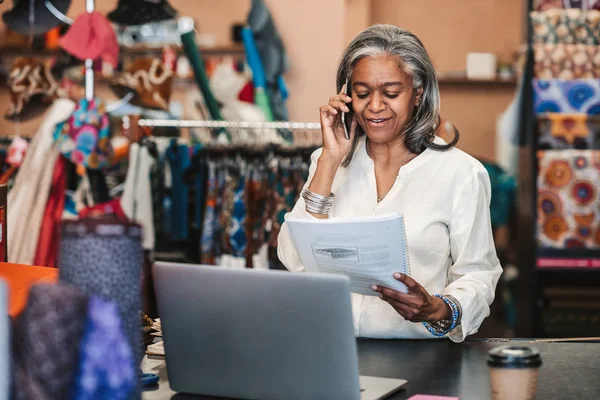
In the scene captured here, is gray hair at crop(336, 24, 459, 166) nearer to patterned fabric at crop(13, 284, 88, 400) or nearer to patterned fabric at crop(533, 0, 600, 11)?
patterned fabric at crop(13, 284, 88, 400)

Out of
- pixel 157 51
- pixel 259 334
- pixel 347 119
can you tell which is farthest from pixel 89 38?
pixel 157 51

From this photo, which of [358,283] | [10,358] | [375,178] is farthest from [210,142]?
[10,358]

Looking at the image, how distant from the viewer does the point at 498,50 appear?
7.71 metres

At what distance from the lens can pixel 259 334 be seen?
59.9 inches

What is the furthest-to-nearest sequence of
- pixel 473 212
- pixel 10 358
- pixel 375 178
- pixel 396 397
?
pixel 375 178, pixel 473 212, pixel 396 397, pixel 10 358

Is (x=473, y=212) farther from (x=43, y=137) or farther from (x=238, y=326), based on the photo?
(x=43, y=137)

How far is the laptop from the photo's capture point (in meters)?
1.46

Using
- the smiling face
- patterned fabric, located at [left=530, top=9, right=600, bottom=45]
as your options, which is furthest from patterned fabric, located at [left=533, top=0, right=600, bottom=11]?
the smiling face

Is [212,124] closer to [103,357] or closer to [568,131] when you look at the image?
[568,131]

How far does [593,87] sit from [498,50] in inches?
126

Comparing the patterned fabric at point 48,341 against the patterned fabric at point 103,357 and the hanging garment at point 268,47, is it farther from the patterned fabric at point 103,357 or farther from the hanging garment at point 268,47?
the hanging garment at point 268,47

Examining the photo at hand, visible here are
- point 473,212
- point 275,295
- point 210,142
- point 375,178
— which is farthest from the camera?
point 210,142

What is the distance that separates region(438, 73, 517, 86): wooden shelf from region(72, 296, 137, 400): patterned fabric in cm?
649

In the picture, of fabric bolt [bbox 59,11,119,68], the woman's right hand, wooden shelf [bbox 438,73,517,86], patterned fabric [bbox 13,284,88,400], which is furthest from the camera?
wooden shelf [bbox 438,73,517,86]
